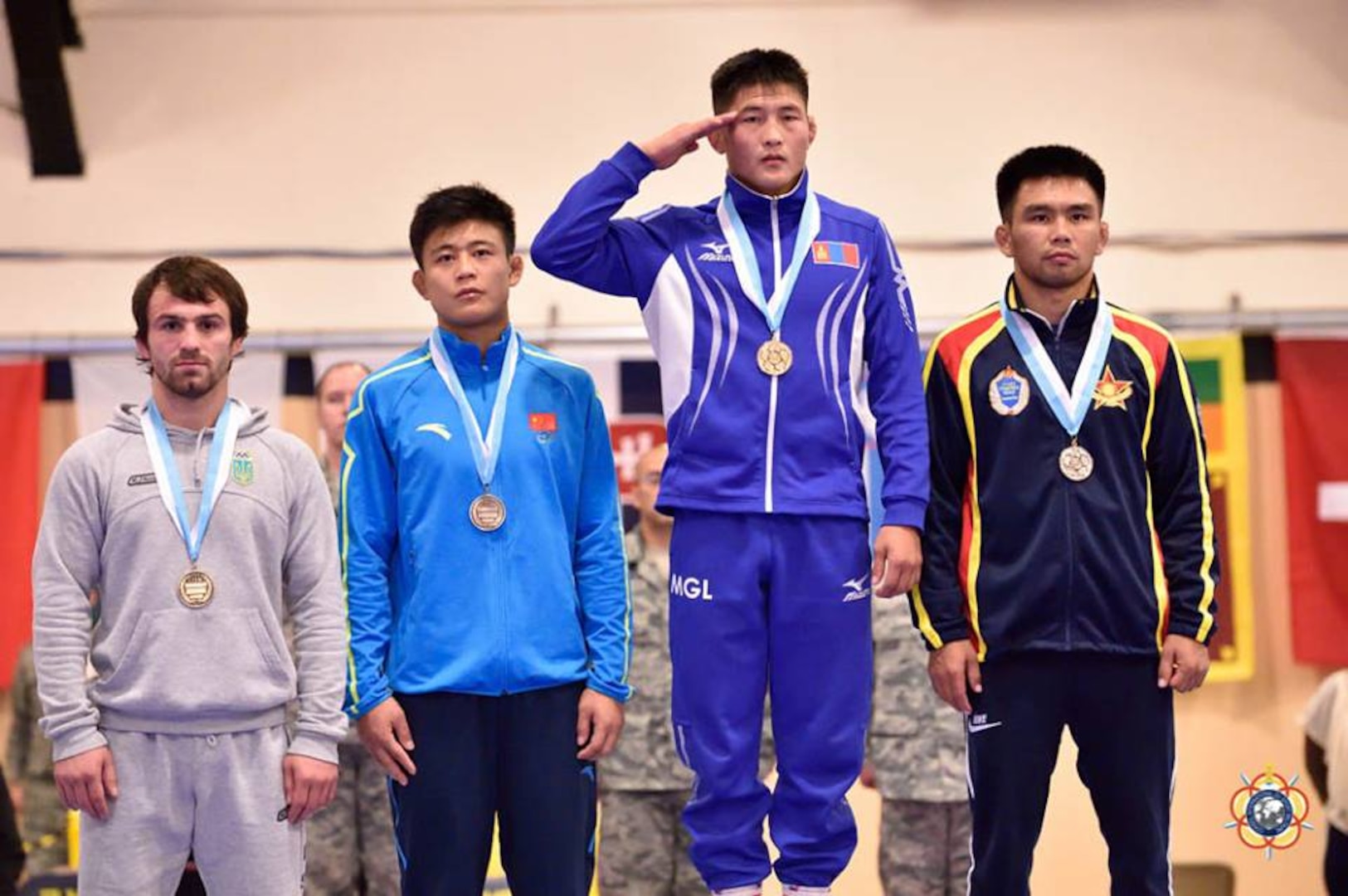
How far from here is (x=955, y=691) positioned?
3.36 metres

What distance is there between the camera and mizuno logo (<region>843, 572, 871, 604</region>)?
10.6 ft

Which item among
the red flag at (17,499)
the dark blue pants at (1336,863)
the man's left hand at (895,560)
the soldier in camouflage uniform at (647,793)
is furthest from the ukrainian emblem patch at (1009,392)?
the red flag at (17,499)

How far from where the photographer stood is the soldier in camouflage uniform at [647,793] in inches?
220

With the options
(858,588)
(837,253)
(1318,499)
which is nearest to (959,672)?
(858,588)

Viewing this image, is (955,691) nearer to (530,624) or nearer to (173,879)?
(530,624)

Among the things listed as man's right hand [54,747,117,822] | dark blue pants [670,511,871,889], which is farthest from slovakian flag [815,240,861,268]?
man's right hand [54,747,117,822]

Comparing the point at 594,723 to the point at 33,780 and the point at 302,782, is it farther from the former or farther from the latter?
the point at 33,780

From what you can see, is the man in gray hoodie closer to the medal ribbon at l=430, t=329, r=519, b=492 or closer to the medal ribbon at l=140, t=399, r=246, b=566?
the medal ribbon at l=140, t=399, r=246, b=566

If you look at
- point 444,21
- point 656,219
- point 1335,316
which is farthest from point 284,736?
point 1335,316

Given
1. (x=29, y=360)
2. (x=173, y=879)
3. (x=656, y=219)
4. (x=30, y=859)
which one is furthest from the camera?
(x=29, y=360)

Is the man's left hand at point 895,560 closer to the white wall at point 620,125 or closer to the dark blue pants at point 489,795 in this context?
the dark blue pants at point 489,795

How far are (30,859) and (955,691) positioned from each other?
427cm

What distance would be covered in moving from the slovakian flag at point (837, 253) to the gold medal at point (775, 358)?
0.22 m

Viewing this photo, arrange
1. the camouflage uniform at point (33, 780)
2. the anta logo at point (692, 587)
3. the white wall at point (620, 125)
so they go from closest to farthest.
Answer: the anta logo at point (692, 587) → the camouflage uniform at point (33, 780) → the white wall at point (620, 125)
